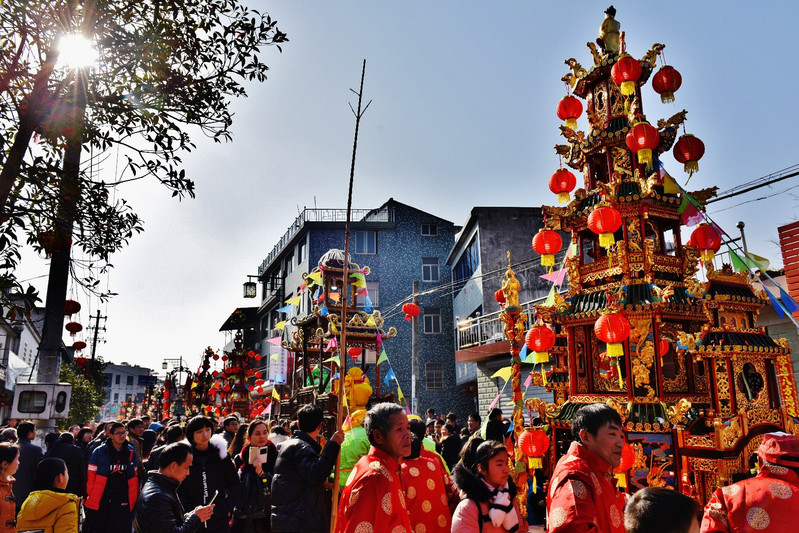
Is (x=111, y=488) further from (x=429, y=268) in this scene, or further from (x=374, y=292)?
(x=429, y=268)

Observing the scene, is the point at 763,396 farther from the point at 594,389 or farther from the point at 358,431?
the point at 358,431

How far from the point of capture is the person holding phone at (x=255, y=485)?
17.9ft

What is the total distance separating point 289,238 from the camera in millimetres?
34156

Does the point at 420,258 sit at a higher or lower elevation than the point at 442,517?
higher

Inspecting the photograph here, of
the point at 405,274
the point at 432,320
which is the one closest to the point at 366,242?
the point at 405,274

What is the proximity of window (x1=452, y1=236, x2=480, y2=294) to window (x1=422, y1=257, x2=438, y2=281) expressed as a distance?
1.14 m

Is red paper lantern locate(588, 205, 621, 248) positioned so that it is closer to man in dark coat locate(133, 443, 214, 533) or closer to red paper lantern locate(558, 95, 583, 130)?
red paper lantern locate(558, 95, 583, 130)

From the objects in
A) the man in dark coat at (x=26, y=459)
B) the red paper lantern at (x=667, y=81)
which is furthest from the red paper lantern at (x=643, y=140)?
the man in dark coat at (x=26, y=459)

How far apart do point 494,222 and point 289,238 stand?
48.4 feet

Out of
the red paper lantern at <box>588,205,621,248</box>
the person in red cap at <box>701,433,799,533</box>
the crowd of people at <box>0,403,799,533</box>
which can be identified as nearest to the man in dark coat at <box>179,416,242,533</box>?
the crowd of people at <box>0,403,799,533</box>

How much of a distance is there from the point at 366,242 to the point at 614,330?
23304 millimetres

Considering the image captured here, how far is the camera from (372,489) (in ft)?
10.5

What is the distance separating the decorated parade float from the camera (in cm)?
784

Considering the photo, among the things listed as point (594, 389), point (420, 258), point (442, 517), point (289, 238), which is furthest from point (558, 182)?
point (289, 238)
